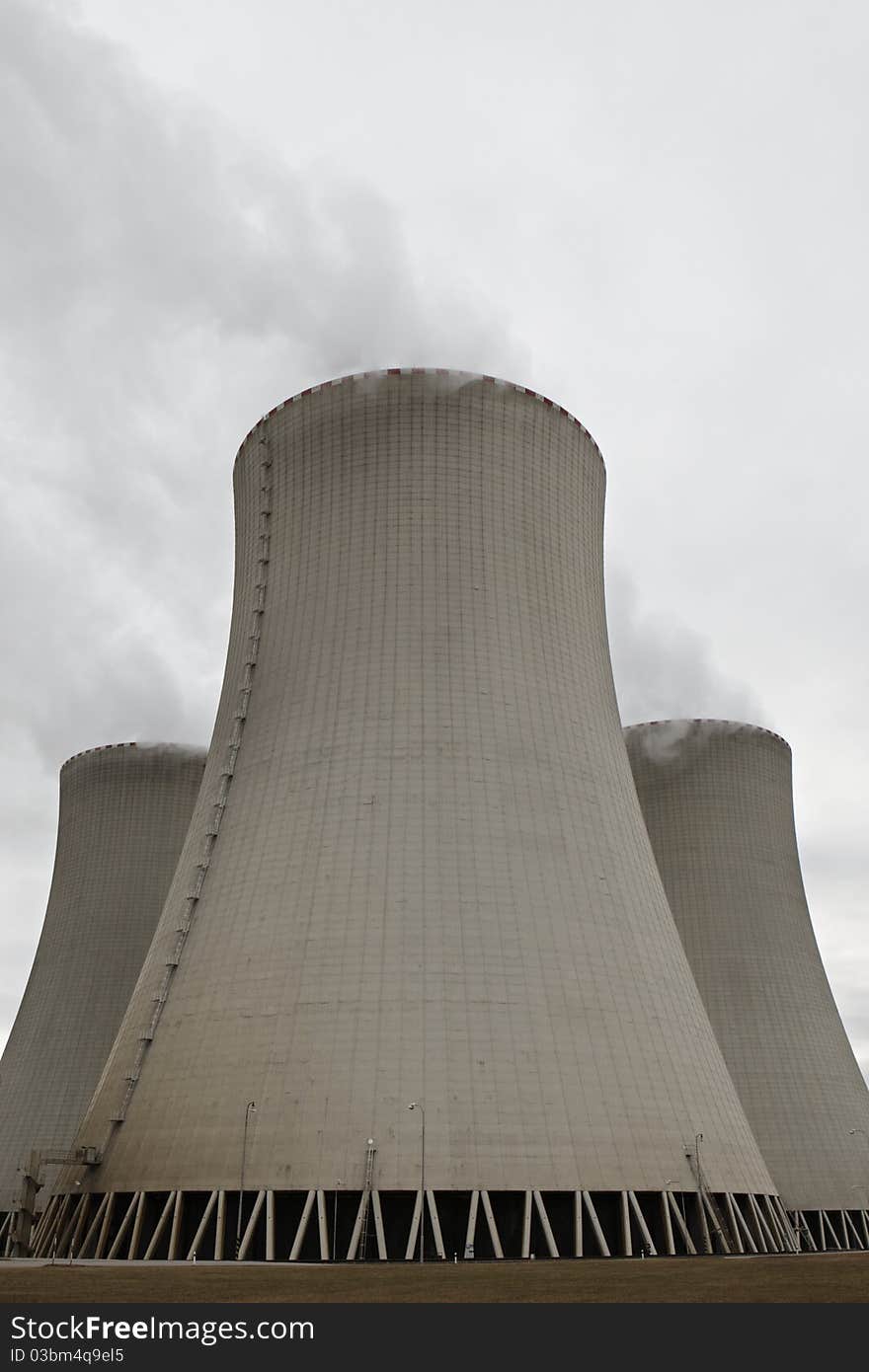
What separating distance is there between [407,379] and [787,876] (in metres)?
15.5

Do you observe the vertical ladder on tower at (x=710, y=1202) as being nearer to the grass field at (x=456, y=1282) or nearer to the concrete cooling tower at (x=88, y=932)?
the grass field at (x=456, y=1282)

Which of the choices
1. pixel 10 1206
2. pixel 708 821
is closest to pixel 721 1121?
pixel 708 821

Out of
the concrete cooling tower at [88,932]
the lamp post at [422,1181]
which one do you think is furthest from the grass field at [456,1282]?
the concrete cooling tower at [88,932]

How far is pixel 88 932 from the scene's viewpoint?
27797 millimetres

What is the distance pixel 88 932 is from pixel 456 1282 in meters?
19.8

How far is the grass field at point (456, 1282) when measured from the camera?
8.54 metres

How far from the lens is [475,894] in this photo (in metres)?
14.9

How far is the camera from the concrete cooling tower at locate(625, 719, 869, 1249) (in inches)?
1008

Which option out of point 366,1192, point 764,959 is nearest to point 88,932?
point 764,959

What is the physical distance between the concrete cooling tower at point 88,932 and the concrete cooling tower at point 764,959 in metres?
11.5

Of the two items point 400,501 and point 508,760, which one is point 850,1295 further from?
point 400,501

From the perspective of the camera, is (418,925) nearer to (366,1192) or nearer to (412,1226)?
(366,1192)

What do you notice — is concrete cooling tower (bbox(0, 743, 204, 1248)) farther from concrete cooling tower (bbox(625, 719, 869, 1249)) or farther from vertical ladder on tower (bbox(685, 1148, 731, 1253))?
vertical ladder on tower (bbox(685, 1148, 731, 1253))

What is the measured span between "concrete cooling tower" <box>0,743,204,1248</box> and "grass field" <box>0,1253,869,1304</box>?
48.7 feet
